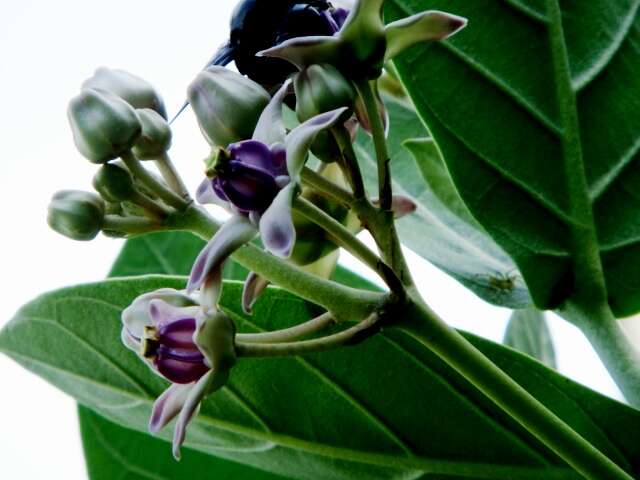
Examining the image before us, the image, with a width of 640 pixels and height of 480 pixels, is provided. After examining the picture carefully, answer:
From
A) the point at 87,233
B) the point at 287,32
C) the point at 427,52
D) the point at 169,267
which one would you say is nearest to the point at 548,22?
the point at 427,52

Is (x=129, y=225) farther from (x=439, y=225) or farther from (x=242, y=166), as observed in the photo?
(x=439, y=225)

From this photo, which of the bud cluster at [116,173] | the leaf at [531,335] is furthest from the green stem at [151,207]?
the leaf at [531,335]

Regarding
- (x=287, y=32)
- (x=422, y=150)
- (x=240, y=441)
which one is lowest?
(x=240, y=441)

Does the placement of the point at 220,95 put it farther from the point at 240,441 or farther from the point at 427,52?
the point at 240,441

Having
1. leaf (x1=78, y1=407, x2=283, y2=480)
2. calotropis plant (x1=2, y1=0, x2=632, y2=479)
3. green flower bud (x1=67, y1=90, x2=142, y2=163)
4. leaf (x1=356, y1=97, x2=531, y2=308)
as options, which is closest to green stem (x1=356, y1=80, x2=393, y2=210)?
calotropis plant (x1=2, y1=0, x2=632, y2=479)

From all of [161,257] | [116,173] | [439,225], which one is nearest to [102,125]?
[116,173]
